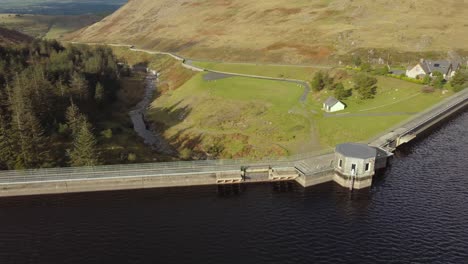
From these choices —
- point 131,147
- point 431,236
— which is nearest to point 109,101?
point 131,147

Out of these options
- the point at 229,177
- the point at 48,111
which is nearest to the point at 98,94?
the point at 48,111

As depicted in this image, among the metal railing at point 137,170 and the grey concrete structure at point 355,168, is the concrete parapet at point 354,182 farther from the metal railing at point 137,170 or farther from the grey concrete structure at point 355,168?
the metal railing at point 137,170

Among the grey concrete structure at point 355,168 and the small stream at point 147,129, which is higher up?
the grey concrete structure at point 355,168

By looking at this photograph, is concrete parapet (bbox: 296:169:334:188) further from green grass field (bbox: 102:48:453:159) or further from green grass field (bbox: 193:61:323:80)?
green grass field (bbox: 193:61:323:80)

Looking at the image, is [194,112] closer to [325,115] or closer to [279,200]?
[325,115]

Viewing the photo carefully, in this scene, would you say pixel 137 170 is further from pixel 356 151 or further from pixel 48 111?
pixel 356 151

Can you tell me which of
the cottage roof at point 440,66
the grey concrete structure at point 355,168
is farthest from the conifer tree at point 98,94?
the cottage roof at point 440,66
